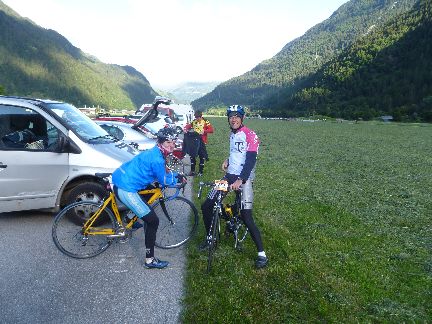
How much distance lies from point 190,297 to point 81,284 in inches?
61.7

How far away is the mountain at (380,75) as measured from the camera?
125 m

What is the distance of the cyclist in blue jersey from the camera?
5.21 m

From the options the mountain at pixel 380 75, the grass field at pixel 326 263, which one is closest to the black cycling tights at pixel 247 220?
the grass field at pixel 326 263

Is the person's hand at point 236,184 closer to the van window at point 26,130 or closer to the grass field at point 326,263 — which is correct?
A: the grass field at point 326,263

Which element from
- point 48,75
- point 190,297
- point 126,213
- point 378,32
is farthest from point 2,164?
point 378,32

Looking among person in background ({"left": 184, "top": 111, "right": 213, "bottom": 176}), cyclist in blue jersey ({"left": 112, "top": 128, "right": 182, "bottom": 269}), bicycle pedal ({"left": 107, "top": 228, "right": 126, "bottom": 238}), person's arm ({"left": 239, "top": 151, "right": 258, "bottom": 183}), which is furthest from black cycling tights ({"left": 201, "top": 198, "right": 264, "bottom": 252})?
person in background ({"left": 184, "top": 111, "right": 213, "bottom": 176})

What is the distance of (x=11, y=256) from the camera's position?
18.6ft

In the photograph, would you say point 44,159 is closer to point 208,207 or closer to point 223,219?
point 208,207

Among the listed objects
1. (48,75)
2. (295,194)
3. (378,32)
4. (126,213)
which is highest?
(378,32)

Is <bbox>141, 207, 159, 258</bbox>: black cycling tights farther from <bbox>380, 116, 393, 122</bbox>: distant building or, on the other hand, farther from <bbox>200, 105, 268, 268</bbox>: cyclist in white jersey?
<bbox>380, 116, 393, 122</bbox>: distant building

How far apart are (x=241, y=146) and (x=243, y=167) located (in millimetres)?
407

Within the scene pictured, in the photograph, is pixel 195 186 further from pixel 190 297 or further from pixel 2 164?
pixel 190 297

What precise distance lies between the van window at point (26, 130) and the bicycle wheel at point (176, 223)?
2548mm

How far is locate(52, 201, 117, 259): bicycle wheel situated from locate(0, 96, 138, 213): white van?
3.16 feet
